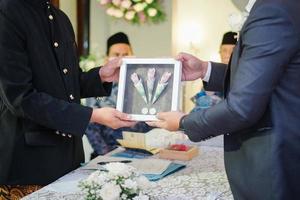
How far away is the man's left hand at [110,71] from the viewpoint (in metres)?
1.90

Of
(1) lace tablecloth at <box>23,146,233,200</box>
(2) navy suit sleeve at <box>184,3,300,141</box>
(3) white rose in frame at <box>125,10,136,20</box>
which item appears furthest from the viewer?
(3) white rose in frame at <box>125,10,136,20</box>

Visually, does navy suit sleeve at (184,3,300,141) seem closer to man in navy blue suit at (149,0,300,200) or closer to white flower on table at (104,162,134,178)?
man in navy blue suit at (149,0,300,200)

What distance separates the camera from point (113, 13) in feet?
15.1

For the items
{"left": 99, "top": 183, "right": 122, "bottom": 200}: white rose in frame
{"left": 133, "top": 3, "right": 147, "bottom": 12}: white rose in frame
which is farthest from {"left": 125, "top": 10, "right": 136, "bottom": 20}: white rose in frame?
{"left": 99, "top": 183, "right": 122, "bottom": 200}: white rose in frame

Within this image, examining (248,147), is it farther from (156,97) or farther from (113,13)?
(113,13)

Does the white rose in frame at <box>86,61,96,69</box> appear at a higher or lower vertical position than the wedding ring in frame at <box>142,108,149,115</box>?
Result: lower

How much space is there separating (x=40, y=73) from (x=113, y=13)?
3062mm

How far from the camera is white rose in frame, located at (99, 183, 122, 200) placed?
1.22 metres

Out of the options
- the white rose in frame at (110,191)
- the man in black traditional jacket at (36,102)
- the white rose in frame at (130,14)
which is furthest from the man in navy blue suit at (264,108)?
the white rose in frame at (130,14)

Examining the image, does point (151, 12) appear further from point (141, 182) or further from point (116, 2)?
point (141, 182)

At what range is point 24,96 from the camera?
159cm

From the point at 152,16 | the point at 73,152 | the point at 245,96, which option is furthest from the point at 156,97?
the point at 152,16

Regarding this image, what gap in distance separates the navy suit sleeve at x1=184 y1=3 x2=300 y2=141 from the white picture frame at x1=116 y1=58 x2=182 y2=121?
42 centimetres

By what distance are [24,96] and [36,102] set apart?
0.15ft
